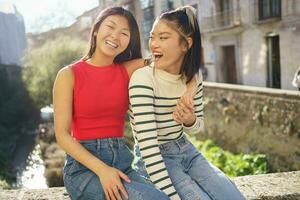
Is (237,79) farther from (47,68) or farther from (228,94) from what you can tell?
(47,68)

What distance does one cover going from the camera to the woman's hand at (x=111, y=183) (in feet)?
3.51

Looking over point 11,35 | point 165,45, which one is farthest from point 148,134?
point 11,35

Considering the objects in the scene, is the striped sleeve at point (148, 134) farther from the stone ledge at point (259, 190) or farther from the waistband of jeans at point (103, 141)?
the stone ledge at point (259, 190)

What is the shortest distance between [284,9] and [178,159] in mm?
7302

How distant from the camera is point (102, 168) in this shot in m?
1.10

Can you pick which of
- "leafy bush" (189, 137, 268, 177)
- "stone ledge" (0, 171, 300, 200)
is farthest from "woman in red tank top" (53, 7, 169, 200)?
"leafy bush" (189, 137, 268, 177)

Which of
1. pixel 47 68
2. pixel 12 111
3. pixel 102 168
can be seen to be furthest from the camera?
pixel 12 111

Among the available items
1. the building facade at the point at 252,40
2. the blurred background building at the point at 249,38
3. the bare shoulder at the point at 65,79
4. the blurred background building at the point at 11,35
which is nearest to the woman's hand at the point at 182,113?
the bare shoulder at the point at 65,79

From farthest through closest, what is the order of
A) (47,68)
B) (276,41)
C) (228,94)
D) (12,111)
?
(12,111) → (47,68) → (276,41) → (228,94)

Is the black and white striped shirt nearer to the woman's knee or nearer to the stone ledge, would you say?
the woman's knee

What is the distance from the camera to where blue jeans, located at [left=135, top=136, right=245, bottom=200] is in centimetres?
116

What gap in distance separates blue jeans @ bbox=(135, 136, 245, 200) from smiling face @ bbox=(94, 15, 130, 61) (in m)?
0.34

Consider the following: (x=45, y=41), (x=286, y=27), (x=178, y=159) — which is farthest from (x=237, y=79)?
(x=178, y=159)

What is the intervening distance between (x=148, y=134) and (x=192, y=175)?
8.1 inches
